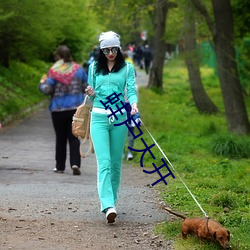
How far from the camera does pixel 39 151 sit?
14.6m

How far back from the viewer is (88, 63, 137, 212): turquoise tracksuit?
24.6 feet

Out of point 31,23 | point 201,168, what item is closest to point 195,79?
point 31,23

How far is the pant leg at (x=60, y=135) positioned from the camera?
11.4m

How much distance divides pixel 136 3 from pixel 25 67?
6122mm

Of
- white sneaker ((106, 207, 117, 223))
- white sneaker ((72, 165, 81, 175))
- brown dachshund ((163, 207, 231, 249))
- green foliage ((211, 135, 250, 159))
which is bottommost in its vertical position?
green foliage ((211, 135, 250, 159))

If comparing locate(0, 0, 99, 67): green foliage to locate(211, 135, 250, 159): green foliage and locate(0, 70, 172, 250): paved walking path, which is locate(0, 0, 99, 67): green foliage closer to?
locate(211, 135, 250, 159): green foliage

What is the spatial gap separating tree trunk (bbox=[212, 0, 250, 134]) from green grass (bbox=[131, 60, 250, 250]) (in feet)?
2.68

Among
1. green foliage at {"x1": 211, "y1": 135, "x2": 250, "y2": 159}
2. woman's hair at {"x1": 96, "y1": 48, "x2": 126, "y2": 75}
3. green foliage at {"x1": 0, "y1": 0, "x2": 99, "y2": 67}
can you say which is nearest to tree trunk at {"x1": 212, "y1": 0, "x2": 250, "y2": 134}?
green foliage at {"x1": 211, "y1": 135, "x2": 250, "y2": 159}

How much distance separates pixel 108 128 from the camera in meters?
7.63

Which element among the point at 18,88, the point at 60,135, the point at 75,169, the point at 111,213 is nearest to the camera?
the point at 111,213

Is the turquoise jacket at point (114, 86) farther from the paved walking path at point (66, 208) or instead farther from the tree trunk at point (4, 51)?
the tree trunk at point (4, 51)

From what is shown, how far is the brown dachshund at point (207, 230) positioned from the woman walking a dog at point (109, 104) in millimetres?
1129

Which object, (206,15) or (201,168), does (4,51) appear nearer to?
(206,15)

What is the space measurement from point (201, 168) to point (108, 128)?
4597 mm
